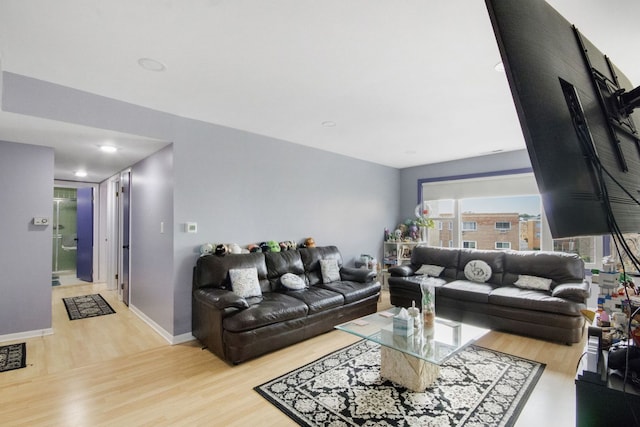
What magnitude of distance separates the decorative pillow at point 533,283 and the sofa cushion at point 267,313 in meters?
2.79

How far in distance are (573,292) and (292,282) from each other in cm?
308

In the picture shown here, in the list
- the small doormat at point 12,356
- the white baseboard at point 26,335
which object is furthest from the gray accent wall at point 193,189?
the small doormat at point 12,356

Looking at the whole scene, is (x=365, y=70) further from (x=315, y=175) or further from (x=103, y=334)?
(x=103, y=334)

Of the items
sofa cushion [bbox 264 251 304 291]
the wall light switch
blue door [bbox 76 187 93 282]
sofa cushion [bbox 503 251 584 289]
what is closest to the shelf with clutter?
sofa cushion [bbox 503 251 584 289]

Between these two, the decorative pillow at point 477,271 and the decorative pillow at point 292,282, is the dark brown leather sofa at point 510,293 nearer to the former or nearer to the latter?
the decorative pillow at point 477,271

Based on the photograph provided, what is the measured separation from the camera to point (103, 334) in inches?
140

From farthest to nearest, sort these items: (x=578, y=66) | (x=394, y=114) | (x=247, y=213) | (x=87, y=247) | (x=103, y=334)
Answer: (x=87, y=247), (x=247, y=213), (x=103, y=334), (x=394, y=114), (x=578, y=66)

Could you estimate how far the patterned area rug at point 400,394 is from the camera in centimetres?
202

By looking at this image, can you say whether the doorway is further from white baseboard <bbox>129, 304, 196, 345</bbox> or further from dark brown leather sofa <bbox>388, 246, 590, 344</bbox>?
dark brown leather sofa <bbox>388, 246, 590, 344</bbox>

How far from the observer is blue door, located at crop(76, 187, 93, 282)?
20.9 feet

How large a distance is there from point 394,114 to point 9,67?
3346mm

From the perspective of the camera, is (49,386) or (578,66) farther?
(49,386)

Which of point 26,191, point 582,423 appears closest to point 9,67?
point 26,191

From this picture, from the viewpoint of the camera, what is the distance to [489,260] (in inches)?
170
